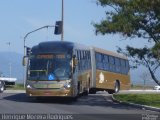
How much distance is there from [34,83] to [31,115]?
8.78 metres

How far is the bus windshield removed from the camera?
30.3 metres

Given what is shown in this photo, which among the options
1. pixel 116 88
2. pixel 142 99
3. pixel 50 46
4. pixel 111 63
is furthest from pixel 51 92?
pixel 116 88

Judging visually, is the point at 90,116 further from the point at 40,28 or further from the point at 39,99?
the point at 40,28

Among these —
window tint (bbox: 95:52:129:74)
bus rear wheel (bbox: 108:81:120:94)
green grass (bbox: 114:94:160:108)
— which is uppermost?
window tint (bbox: 95:52:129:74)

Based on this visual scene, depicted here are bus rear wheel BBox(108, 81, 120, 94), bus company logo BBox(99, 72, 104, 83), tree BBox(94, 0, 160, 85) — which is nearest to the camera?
tree BBox(94, 0, 160, 85)

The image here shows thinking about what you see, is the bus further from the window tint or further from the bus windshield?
the window tint

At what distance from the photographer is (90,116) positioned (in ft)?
73.3

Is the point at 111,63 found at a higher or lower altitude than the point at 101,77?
higher

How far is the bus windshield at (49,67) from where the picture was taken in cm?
3031

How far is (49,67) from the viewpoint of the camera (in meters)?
30.5

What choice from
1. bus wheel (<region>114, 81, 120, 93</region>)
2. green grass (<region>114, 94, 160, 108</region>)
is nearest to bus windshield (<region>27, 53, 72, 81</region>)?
green grass (<region>114, 94, 160, 108</region>)

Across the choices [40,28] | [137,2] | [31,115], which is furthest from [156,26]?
[40,28]

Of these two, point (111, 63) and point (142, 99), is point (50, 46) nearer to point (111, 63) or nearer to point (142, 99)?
point (142, 99)

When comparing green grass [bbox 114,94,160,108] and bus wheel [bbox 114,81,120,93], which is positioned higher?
bus wheel [bbox 114,81,120,93]
